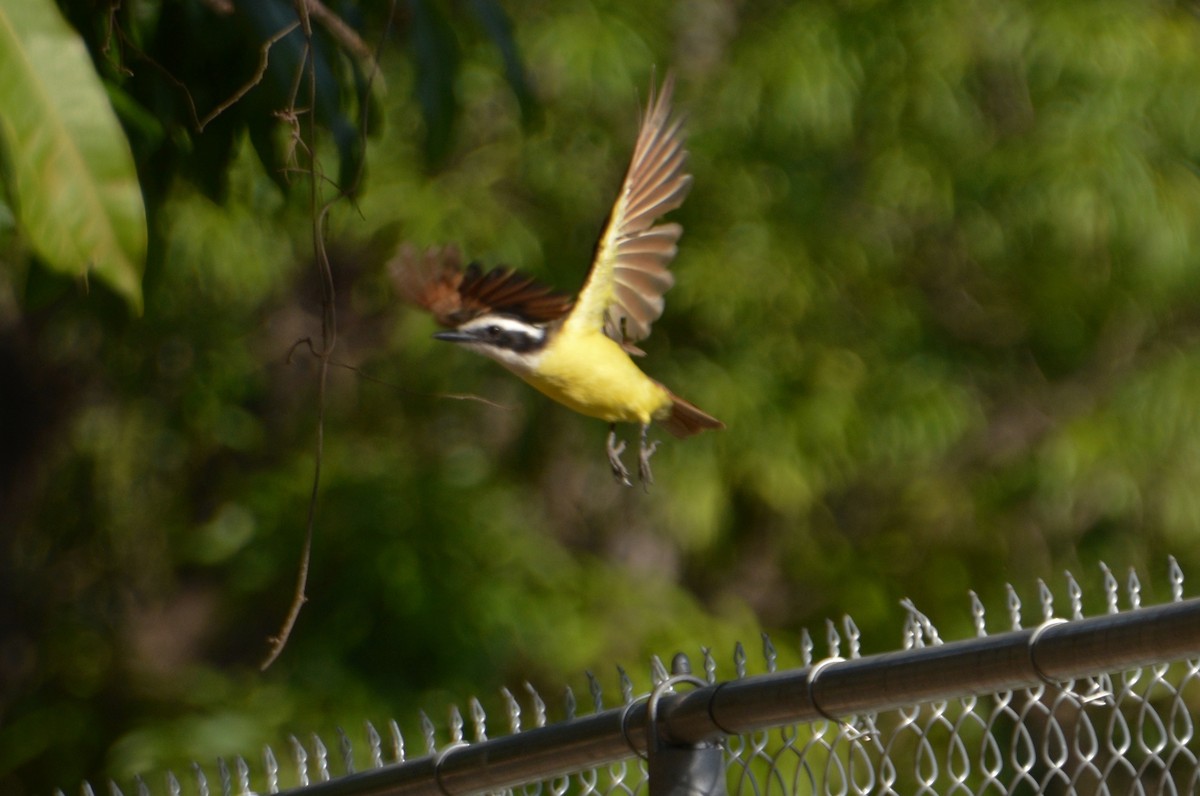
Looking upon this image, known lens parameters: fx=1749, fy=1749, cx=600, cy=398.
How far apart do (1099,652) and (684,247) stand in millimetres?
3769

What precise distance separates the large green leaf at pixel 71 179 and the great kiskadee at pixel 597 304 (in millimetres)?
928

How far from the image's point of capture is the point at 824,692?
5.23 ft

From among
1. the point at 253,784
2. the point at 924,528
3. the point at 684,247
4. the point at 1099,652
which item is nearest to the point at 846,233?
the point at 684,247

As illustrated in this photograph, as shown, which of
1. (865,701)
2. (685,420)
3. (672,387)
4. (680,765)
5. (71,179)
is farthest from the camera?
(672,387)

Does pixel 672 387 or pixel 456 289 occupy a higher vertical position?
pixel 672 387

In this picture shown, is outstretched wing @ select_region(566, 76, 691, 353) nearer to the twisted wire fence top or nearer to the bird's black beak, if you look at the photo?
the bird's black beak

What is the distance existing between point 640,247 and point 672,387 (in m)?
2.28

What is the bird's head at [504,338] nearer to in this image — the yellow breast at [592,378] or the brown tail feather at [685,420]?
the yellow breast at [592,378]

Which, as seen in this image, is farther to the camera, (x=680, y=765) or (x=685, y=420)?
(x=685, y=420)

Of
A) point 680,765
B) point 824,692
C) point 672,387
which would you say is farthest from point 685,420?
point 672,387

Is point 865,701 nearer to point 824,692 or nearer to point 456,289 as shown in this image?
point 824,692

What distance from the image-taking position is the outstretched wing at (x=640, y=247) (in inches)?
101

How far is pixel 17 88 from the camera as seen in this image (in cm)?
140

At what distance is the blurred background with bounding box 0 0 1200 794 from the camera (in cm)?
471
